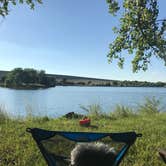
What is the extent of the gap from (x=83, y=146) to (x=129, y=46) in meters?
5.83

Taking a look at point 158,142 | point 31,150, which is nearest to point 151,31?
point 158,142

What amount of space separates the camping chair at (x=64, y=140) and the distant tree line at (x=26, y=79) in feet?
158

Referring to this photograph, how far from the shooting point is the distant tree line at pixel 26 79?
5084 cm

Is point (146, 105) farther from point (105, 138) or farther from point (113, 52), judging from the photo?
point (105, 138)

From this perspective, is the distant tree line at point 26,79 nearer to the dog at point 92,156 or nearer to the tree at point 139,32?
the tree at point 139,32

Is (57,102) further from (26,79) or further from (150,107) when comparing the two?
(26,79)

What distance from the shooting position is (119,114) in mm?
7789

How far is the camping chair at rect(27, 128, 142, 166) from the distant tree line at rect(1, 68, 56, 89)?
4805 centimetres

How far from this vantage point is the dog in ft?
5.52

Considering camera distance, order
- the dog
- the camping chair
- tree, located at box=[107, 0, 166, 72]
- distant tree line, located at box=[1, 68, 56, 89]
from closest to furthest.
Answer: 1. the dog
2. the camping chair
3. tree, located at box=[107, 0, 166, 72]
4. distant tree line, located at box=[1, 68, 56, 89]

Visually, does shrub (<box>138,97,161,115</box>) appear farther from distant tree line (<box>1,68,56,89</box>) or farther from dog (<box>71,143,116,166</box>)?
distant tree line (<box>1,68,56,89</box>)

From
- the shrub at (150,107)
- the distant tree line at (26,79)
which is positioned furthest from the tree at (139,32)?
the distant tree line at (26,79)

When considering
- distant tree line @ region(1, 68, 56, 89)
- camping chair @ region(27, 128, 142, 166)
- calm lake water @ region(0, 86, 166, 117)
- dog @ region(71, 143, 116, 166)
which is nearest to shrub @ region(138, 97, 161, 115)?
calm lake water @ region(0, 86, 166, 117)

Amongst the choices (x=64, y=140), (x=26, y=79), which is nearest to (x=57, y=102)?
(x=64, y=140)
